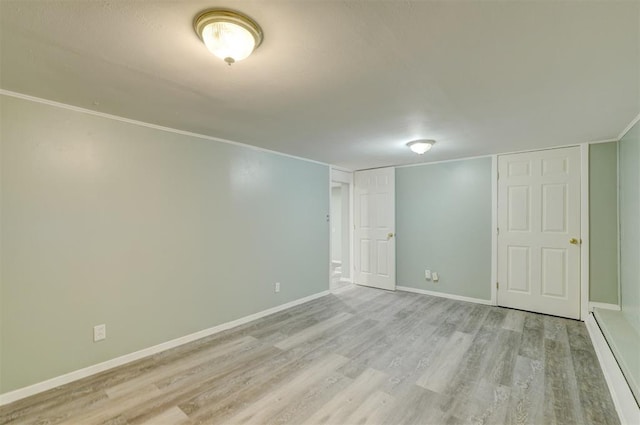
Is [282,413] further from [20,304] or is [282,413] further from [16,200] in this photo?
[16,200]

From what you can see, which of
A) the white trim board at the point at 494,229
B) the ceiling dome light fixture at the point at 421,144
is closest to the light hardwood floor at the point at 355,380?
the white trim board at the point at 494,229

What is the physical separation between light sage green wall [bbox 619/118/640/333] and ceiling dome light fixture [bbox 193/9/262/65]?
3.48 metres

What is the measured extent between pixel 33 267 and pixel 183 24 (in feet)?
7.05

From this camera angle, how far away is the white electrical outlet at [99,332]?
2.38 m

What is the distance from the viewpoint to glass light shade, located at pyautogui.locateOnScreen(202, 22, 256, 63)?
50.4 inches

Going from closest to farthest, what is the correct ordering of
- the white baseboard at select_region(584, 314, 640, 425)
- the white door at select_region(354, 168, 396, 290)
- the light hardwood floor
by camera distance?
1. the white baseboard at select_region(584, 314, 640, 425)
2. the light hardwood floor
3. the white door at select_region(354, 168, 396, 290)

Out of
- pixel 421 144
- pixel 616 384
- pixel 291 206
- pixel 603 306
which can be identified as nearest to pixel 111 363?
pixel 291 206

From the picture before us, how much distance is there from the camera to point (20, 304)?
206cm

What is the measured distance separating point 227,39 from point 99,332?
2.59 metres

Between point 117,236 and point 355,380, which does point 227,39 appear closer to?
point 117,236

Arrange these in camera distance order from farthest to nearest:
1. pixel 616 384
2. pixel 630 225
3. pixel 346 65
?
pixel 630 225
pixel 616 384
pixel 346 65

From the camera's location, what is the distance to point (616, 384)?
2104 millimetres

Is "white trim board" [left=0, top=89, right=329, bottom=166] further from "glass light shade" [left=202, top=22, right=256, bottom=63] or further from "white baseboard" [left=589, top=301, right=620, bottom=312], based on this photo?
"white baseboard" [left=589, top=301, right=620, bottom=312]

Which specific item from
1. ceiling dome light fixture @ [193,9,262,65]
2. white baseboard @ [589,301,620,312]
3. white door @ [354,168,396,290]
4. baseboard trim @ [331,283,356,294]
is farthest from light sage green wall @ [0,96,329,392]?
white baseboard @ [589,301,620,312]
